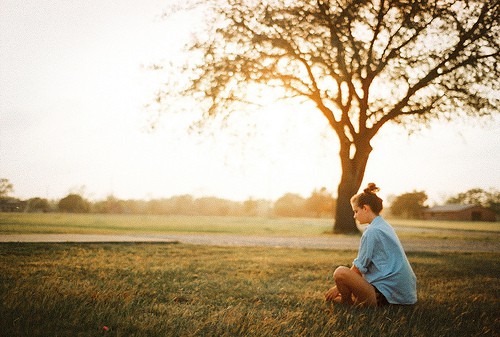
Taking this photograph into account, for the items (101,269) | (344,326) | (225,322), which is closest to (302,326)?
(344,326)

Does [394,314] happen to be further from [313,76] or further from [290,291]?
[313,76]

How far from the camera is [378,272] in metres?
4.41

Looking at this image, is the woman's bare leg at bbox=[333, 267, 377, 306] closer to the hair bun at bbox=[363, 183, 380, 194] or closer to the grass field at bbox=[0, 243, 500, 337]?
the grass field at bbox=[0, 243, 500, 337]

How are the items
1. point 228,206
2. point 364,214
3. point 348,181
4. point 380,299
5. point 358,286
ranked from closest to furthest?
1. point 358,286
2. point 380,299
3. point 364,214
4. point 348,181
5. point 228,206

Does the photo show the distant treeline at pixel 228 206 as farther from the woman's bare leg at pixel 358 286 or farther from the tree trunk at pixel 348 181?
the woman's bare leg at pixel 358 286

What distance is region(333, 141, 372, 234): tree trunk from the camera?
→ 20.1 m

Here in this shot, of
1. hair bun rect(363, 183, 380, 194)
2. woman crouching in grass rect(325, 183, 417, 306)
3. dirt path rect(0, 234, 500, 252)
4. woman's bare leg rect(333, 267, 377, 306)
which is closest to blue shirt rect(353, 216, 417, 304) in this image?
woman crouching in grass rect(325, 183, 417, 306)

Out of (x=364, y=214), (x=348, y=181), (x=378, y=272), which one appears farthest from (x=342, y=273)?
(x=348, y=181)

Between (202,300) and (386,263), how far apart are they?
216 cm

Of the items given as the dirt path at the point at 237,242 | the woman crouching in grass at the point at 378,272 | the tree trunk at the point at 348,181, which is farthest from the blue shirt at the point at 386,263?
the tree trunk at the point at 348,181

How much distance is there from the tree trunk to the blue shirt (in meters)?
16.1

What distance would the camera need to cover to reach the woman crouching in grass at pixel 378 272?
4.31m

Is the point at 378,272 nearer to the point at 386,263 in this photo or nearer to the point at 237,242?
the point at 386,263

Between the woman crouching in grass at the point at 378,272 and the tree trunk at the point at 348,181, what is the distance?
16.1 meters
